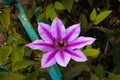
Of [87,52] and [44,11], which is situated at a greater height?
[44,11]

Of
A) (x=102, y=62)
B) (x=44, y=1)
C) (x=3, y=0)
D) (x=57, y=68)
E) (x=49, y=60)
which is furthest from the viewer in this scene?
(x=102, y=62)

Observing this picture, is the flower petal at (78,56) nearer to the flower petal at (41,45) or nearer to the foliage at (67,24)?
the flower petal at (41,45)

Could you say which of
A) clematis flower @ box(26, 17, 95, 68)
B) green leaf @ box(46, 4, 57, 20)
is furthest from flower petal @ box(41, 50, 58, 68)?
green leaf @ box(46, 4, 57, 20)

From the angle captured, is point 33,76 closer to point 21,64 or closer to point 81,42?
point 21,64

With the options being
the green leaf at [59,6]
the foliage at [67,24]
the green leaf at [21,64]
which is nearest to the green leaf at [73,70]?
the foliage at [67,24]

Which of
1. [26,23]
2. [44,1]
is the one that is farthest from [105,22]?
[26,23]

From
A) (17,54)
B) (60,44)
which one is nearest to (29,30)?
(17,54)

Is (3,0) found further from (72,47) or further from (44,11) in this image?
(72,47)
